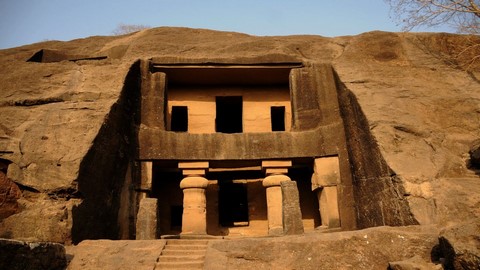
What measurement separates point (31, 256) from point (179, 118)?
9240 millimetres

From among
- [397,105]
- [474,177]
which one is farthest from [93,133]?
[474,177]

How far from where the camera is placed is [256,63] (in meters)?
11.0

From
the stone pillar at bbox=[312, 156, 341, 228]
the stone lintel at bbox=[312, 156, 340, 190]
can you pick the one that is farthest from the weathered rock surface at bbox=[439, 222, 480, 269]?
the stone lintel at bbox=[312, 156, 340, 190]

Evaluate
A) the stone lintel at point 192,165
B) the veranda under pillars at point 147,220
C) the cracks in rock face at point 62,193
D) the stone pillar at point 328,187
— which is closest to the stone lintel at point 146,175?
the stone lintel at point 192,165

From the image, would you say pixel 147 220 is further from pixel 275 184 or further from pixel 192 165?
pixel 275 184

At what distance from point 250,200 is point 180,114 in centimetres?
351

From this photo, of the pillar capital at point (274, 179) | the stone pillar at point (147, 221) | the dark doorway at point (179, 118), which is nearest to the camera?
the stone pillar at point (147, 221)

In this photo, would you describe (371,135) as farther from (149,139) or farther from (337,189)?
(149,139)

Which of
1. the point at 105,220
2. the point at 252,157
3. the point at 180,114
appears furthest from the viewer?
the point at 180,114

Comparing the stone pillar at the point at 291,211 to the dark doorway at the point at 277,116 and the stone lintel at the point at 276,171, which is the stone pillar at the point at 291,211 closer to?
the stone lintel at the point at 276,171

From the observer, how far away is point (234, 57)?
36.2 feet

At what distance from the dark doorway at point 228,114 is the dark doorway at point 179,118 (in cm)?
102

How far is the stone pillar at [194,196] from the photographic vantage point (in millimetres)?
9477

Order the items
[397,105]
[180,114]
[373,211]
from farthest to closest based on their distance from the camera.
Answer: [180,114] → [397,105] → [373,211]
